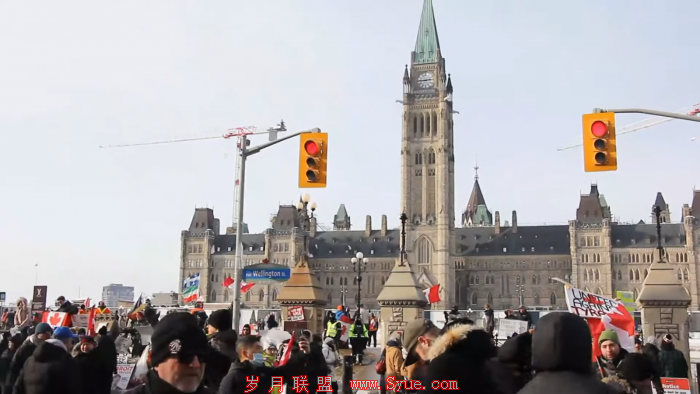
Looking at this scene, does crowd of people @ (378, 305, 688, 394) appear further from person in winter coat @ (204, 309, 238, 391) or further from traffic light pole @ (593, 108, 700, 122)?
traffic light pole @ (593, 108, 700, 122)

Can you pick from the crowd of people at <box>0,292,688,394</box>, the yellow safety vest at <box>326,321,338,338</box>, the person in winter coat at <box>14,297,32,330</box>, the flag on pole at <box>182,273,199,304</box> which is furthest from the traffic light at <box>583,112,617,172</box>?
the flag on pole at <box>182,273,199,304</box>

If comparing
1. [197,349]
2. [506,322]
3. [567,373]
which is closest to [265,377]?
[197,349]

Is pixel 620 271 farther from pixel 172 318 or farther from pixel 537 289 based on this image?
pixel 172 318

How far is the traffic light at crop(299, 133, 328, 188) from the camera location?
47.9ft

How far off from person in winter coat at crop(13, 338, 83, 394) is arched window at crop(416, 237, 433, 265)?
337 ft

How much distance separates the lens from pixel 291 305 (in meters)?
19.9

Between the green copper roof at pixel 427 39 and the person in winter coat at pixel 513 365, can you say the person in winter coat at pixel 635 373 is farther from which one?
the green copper roof at pixel 427 39

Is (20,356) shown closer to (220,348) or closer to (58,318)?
(220,348)

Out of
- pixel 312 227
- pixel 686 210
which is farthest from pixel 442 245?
pixel 686 210

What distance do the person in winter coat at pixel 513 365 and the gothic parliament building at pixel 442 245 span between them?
98894 millimetres

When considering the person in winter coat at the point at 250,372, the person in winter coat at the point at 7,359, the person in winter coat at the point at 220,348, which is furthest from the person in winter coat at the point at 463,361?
the person in winter coat at the point at 7,359

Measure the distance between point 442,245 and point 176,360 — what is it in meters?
104

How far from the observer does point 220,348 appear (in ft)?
21.2

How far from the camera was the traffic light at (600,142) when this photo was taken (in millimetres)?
13805
